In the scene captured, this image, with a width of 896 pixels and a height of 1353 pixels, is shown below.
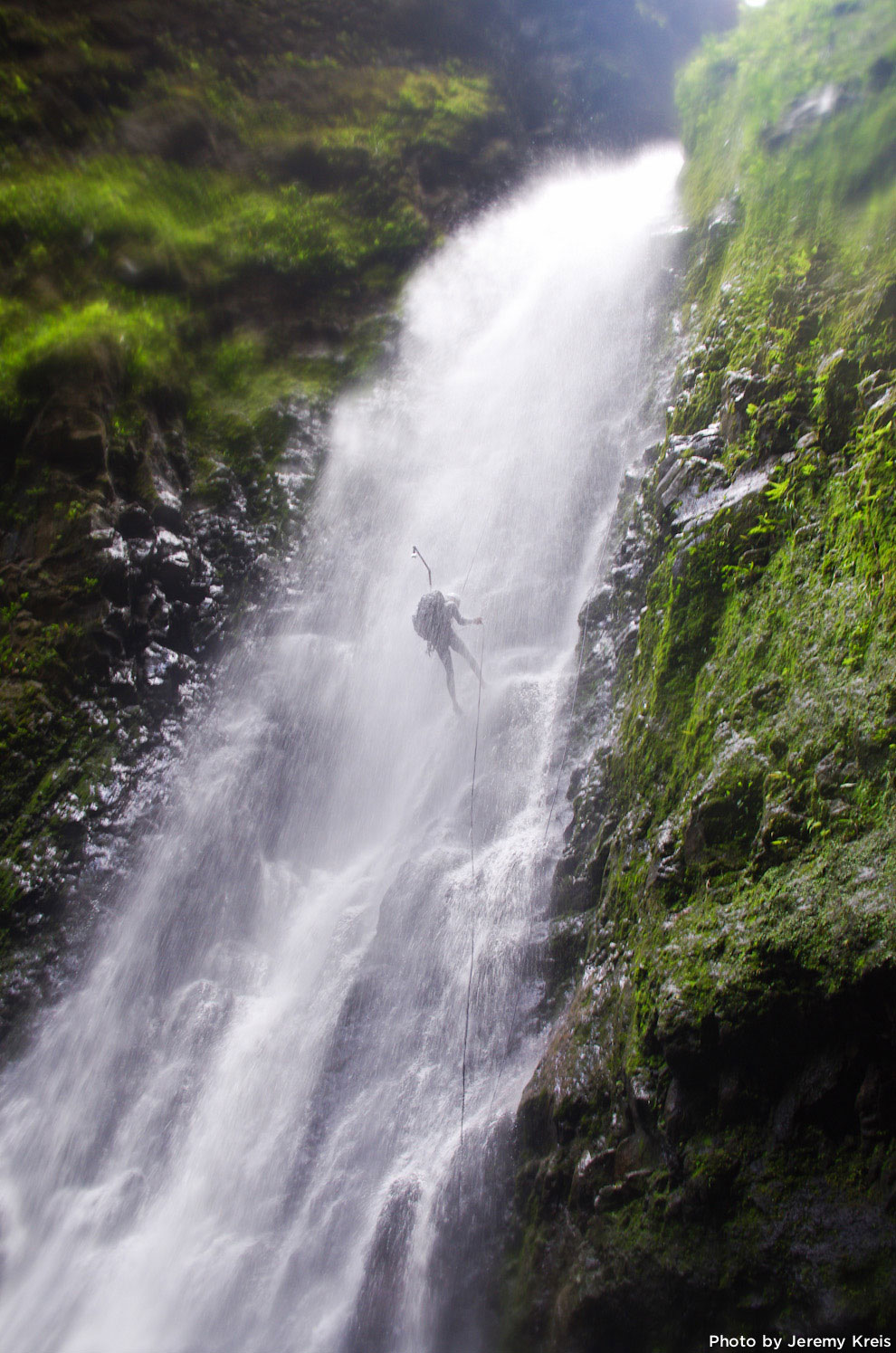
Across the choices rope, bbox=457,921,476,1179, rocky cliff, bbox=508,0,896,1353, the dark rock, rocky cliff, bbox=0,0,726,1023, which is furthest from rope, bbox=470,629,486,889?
the dark rock

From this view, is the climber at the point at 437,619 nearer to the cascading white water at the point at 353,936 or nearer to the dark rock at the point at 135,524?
the cascading white water at the point at 353,936

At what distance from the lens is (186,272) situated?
495 inches

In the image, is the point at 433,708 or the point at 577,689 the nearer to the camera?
the point at 577,689

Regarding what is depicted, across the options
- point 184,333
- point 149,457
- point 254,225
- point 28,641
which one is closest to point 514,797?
point 28,641

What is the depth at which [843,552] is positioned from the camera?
354cm

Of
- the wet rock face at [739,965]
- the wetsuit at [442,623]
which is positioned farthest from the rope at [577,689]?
the wetsuit at [442,623]

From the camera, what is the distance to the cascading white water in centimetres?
490

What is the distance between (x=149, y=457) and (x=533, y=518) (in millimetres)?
6057

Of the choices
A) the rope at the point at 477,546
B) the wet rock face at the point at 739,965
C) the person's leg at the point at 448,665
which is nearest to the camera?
the wet rock face at the point at 739,965

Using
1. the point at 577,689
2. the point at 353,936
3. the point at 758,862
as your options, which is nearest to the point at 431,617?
the point at 577,689

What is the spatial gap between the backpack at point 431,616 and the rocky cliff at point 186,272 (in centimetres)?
356

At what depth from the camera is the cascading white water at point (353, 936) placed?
4902 mm

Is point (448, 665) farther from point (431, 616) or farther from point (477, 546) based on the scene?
point (477, 546)

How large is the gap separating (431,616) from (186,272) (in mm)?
9299
